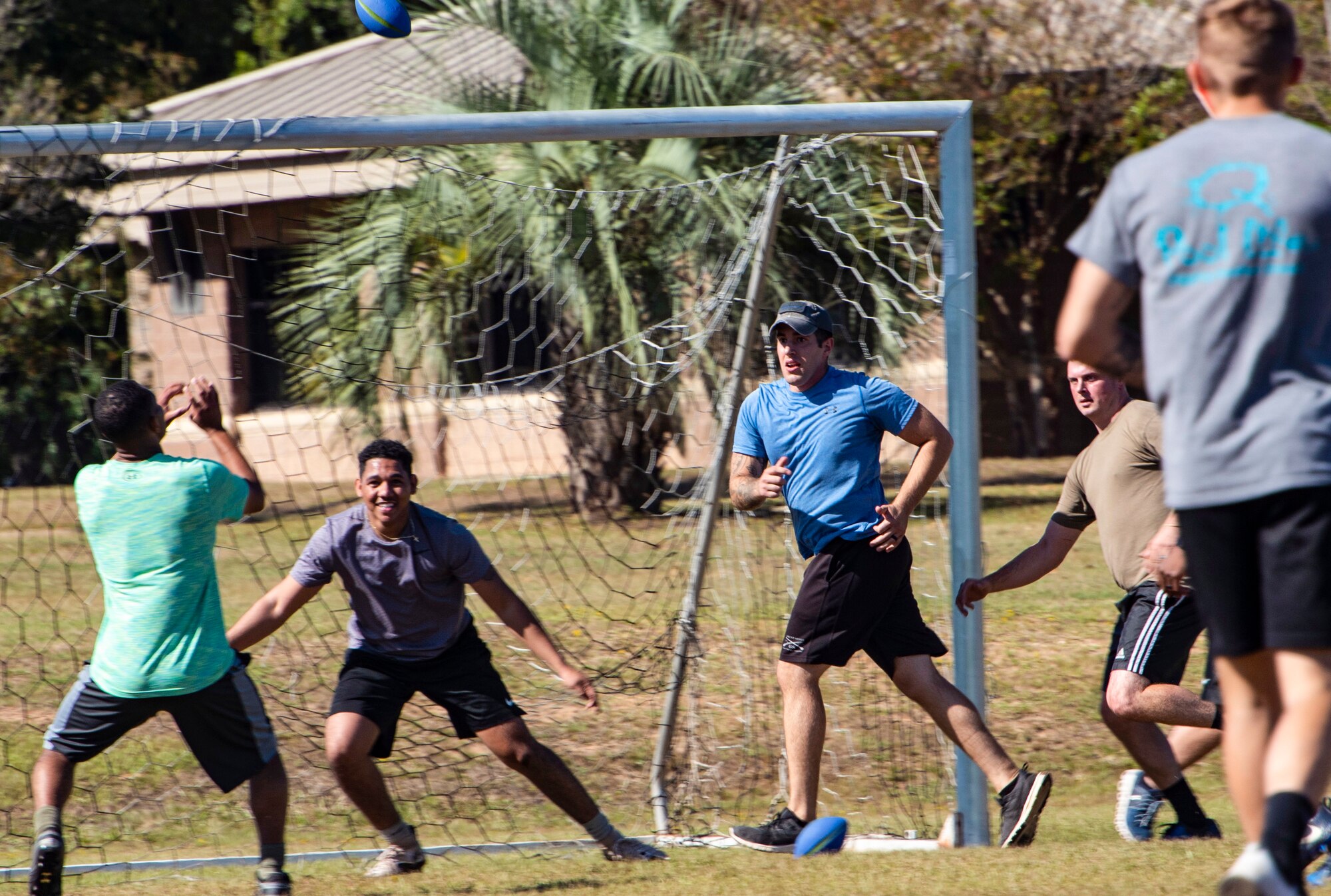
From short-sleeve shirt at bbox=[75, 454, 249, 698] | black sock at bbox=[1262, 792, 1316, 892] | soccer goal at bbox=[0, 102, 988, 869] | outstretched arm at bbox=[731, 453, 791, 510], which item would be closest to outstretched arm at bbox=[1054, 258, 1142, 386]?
black sock at bbox=[1262, 792, 1316, 892]

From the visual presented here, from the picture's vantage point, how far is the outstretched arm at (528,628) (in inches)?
181

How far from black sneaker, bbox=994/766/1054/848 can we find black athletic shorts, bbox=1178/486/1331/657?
1981 millimetres

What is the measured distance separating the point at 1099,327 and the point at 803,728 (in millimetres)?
2293

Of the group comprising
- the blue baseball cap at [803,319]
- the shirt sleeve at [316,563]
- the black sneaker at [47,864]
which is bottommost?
the black sneaker at [47,864]

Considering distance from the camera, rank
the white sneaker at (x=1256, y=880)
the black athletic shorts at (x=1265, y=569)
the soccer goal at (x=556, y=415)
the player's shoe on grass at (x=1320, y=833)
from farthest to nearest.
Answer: the soccer goal at (x=556, y=415) → the player's shoe on grass at (x=1320, y=833) → the black athletic shorts at (x=1265, y=569) → the white sneaker at (x=1256, y=880)

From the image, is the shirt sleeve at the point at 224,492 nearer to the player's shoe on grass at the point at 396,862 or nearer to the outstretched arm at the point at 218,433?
the outstretched arm at the point at 218,433

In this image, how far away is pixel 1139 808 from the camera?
4.96 meters

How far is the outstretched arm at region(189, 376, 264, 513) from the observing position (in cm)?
443

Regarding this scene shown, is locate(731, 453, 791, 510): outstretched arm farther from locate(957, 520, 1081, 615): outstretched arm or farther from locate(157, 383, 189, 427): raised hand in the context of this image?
locate(157, 383, 189, 427): raised hand

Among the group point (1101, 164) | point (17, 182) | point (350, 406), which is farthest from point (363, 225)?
point (1101, 164)

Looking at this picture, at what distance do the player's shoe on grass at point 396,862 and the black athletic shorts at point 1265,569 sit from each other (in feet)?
9.69

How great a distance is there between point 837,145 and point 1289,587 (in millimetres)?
4655

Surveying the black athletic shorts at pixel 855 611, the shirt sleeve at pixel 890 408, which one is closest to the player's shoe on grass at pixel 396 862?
the black athletic shorts at pixel 855 611

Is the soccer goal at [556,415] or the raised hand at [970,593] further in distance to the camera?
the soccer goal at [556,415]
